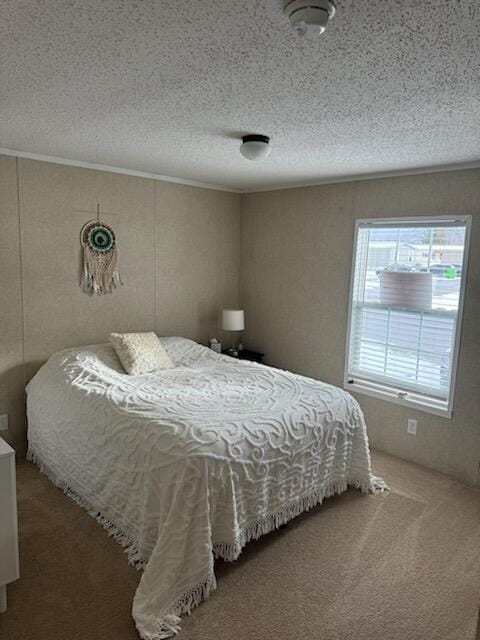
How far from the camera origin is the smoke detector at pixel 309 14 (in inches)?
47.5

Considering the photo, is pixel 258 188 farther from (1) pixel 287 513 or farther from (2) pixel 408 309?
(1) pixel 287 513

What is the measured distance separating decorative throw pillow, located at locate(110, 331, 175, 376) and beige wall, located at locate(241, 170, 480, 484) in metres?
Answer: 1.43

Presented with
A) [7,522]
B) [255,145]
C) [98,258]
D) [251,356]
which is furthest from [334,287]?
[7,522]

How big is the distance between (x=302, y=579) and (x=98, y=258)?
9.24ft

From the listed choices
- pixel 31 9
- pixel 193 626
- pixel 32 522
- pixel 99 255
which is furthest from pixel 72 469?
pixel 31 9

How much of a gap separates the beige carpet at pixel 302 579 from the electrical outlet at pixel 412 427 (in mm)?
660

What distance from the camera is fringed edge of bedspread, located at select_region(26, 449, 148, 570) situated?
2291 millimetres

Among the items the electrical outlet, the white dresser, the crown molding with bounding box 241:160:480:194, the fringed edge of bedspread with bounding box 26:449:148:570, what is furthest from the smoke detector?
the electrical outlet

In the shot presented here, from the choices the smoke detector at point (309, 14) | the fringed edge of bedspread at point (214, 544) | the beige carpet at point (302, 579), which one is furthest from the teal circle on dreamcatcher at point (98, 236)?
the smoke detector at point (309, 14)

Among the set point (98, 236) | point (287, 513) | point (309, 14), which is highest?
point (309, 14)

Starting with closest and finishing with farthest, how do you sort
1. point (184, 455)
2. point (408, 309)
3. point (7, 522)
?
point (7, 522) < point (184, 455) < point (408, 309)

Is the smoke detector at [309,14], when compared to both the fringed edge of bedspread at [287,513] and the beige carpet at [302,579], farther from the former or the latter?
the beige carpet at [302,579]

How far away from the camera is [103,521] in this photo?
8.52ft

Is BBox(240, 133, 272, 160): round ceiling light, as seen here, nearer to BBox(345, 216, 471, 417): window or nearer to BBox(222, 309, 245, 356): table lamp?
BBox(345, 216, 471, 417): window
